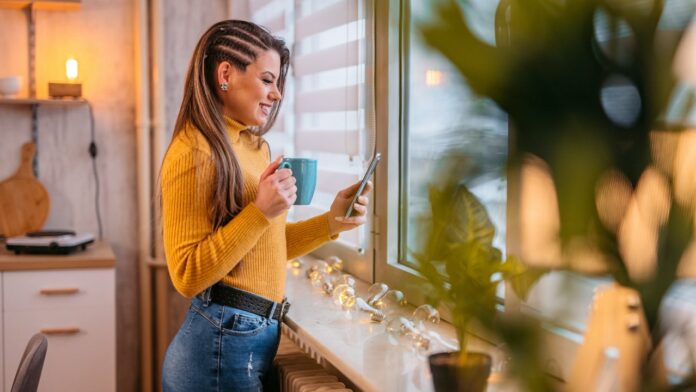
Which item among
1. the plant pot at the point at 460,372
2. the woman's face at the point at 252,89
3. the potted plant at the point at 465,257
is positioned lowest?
the plant pot at the point at 460,372

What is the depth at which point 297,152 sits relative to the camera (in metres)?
2.90

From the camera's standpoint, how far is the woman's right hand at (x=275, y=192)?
5.09 feet

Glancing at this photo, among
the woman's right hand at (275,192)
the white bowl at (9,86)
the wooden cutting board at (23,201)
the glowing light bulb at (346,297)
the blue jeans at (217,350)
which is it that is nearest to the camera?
the woman's right hand at (275,192)

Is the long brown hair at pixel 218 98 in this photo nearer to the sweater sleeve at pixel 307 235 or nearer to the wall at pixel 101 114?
the sweater sleeve at pixel 307 235

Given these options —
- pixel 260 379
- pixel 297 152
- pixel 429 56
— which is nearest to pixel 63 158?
pixel 297 152

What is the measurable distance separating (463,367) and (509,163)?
0.53m

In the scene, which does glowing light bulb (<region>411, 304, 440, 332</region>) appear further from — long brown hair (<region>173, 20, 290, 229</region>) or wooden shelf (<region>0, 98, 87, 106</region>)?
wooden shelf (<region>0, 98, 87, 106</region>)

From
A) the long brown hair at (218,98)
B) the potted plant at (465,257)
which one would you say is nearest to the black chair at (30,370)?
the long brown hair at (218,98)

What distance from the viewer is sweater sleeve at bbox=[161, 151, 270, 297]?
1.56 m

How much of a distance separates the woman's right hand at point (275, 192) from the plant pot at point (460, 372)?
2.10 feet

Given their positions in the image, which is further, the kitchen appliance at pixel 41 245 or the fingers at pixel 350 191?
the kitchen appliance at pixel 41 245

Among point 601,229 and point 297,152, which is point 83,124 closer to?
point 297,152

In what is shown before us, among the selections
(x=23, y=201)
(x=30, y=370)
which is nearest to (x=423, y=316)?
(x=30, y=370)

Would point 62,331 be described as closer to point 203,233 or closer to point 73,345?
point 73,345
